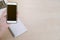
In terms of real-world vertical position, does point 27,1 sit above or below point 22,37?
above

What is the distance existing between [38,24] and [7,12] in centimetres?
30

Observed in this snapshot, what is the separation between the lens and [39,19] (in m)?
1.47

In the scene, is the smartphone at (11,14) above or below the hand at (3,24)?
above

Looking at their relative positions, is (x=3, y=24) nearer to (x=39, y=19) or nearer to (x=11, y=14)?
(x=11, y=14)

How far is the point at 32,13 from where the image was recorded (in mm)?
1516

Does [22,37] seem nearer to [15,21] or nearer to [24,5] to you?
[15,21]

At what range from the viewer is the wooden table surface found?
1.34m

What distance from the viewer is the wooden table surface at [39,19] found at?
4.41 feet

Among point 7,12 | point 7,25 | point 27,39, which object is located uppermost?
point 7,12

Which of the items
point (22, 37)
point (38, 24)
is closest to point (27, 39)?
point (22, 37)

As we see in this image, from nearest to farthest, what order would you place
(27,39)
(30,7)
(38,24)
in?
(27,39) < (38,24) < (30,7)

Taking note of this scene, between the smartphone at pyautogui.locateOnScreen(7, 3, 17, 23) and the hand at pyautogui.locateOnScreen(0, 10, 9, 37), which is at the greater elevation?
the smartphone at pyautogui.locateOnScreen(7, 3, 17, 23)

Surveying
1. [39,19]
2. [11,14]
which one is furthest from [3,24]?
[39,19]

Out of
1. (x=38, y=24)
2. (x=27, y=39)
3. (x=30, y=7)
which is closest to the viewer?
(x=27, y=39)
